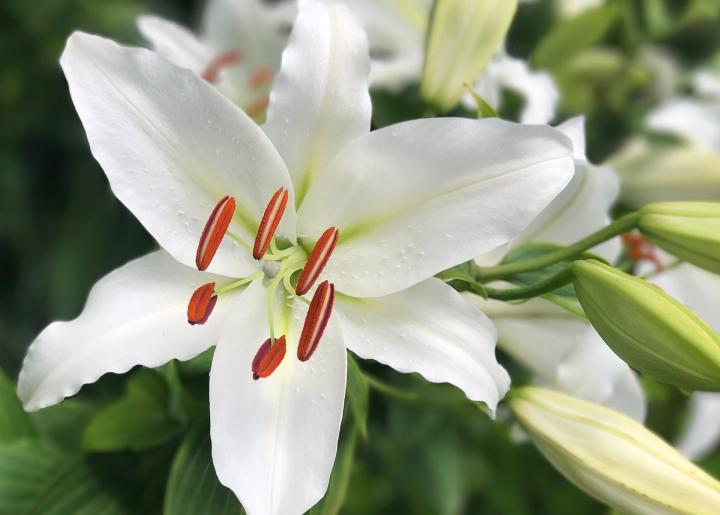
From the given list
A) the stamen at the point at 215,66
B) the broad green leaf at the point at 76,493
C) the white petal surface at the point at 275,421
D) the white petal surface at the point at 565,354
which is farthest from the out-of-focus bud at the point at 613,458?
the stamen at the point at 215,66

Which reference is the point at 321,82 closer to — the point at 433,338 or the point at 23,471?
the point at 433,338

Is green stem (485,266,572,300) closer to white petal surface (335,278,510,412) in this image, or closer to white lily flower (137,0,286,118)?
white petal surface (335,278,510,412)

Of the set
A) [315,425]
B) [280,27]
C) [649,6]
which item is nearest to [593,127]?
[649,6]

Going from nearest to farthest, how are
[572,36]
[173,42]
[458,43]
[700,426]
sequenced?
[458,43] → [173,42] → [572,36] → [700,426]

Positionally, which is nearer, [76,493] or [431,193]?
[431,193]

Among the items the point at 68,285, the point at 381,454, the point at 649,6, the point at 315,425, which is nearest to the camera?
the point at 315,425

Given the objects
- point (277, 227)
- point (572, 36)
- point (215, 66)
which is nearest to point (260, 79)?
point (215, 66)

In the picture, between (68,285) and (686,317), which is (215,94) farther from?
(68,285)
